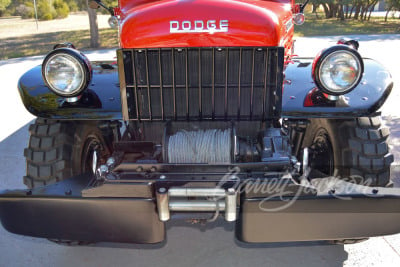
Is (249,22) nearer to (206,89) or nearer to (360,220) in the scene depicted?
(206,89)

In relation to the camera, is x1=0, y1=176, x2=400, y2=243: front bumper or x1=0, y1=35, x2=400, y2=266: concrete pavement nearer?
x1=0, y1=176, x2=400, y2=243: front bumper

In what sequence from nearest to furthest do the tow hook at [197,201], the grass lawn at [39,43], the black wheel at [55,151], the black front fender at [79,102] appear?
1. the tow hook at [197,201]
2. the black front fender at [79,102]
3. the black wheel at [55,151]
4. the grass lawn at [39,43]

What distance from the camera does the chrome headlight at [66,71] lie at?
243 centimetres

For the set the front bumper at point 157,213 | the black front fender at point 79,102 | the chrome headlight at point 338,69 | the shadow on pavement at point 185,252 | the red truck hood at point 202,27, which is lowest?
the shadow on pavement at point 185,252

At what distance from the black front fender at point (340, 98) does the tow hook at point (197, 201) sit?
0.88 meters

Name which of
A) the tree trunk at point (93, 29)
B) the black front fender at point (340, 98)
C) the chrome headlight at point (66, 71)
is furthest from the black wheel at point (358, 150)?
the tree trunk at point (93, 29)

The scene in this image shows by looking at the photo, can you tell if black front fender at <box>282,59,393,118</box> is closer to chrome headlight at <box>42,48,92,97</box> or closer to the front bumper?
the front bumper

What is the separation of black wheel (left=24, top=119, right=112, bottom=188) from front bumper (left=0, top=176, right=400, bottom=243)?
70 cm

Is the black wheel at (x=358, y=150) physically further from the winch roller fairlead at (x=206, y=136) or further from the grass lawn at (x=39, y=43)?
the grass lawn at (x=39, y=43)

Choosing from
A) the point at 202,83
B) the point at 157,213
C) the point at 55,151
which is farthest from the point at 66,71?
the point at 157,213

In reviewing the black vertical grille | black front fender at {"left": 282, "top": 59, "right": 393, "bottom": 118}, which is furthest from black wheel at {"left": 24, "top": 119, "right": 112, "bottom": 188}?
black front fender at {"left": 282, "top": 59, "right": 393, "bottom": 118}

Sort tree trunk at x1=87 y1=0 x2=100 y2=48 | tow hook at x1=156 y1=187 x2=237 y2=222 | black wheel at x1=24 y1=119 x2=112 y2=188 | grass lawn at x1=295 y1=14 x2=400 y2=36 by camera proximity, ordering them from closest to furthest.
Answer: tow hook at x1=156 y1=187 x2=237 y2=222 < black wheel at x1=24 y1=119 x2=112 y2=188 < tree trunk at x1=87 y1=0 x2=100 y2=48 < grass lawn at x1=295 y1=14 x2=400 y2=36

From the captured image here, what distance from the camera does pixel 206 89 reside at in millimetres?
2469

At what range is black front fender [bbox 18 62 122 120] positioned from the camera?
2.70m
